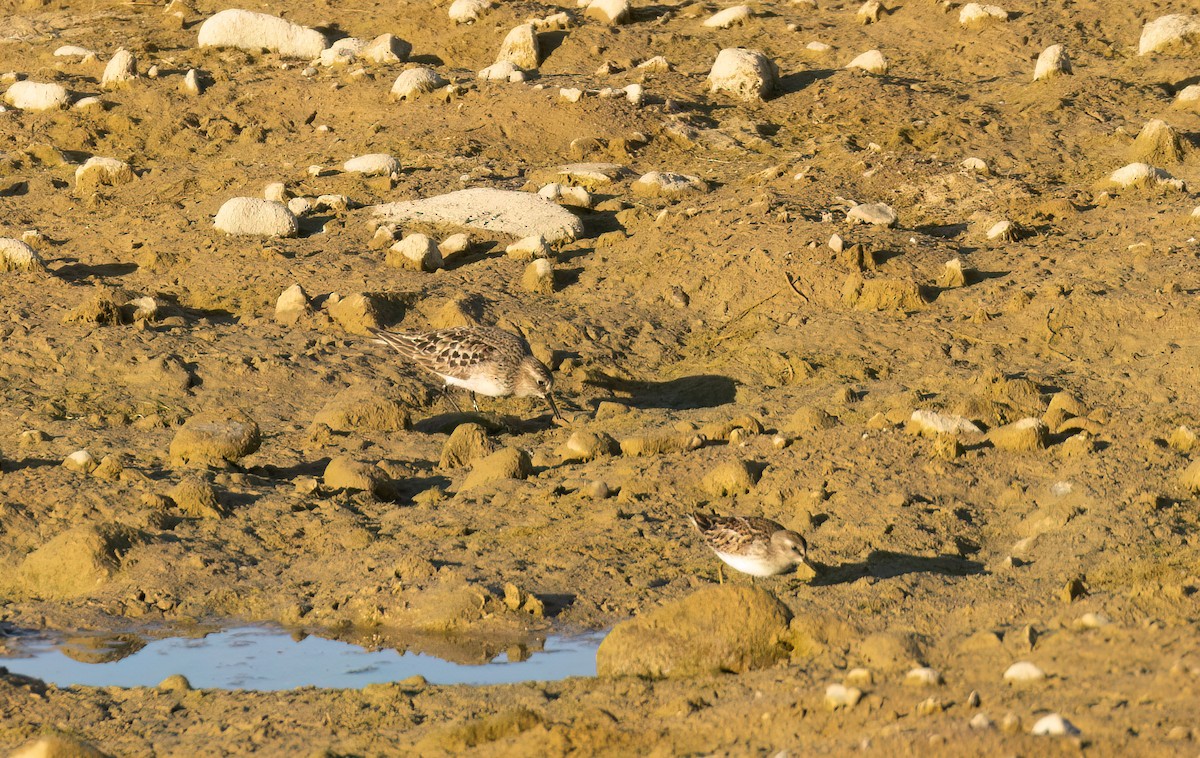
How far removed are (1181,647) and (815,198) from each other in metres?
8.49

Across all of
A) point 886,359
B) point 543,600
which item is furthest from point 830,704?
point 886,359

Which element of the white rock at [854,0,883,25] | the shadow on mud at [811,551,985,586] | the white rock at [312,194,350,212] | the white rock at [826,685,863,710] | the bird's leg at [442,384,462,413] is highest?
the white rock at [826,685,863,710]

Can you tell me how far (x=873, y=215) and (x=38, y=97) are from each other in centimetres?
914

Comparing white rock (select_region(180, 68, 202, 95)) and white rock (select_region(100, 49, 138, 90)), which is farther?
white rock (select_region(100, 49, 138, 90))

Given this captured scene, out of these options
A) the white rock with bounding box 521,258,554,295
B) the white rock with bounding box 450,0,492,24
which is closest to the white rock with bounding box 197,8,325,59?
the white rock with bounding box 450,0,492,24

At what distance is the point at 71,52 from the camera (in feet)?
59.5

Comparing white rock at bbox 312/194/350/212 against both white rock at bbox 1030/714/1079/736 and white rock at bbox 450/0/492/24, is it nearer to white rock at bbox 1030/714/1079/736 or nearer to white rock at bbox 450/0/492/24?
white rock at bbox 450/0/492/24

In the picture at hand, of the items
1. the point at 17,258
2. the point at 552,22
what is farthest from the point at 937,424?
the point at 552,22

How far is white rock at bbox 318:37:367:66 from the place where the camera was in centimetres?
1752

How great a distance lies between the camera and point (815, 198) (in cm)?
1405

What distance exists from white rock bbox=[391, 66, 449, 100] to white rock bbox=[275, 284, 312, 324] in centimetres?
488

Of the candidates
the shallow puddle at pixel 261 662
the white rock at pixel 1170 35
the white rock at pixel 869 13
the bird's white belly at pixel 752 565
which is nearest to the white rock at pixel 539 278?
the bird's white belly at pixel 752 565

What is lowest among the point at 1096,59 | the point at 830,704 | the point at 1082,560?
the point at 1096,59

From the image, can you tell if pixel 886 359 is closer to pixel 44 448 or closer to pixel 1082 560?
pixel 1082 560
